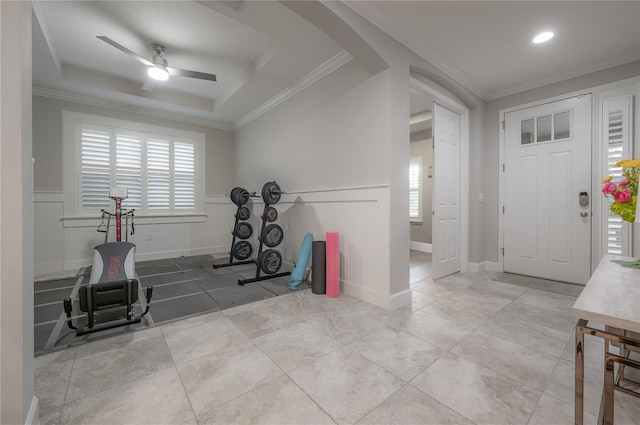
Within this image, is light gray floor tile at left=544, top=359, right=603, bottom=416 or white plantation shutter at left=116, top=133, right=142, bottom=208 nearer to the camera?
light gray floor tile at left=544, top=359, right=603, bottom=416

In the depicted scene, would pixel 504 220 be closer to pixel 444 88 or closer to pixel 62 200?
pixel 444 88

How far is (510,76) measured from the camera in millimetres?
3465

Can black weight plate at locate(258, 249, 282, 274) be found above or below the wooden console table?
below

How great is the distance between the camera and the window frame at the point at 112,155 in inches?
166

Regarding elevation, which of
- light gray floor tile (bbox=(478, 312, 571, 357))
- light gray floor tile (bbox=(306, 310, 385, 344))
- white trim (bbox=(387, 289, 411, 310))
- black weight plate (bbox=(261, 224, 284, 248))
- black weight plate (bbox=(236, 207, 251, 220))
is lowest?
light gray floor tile (bbox=(306, 310, 385, 344))

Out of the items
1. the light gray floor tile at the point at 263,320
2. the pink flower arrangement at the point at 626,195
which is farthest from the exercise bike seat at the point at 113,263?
the pink flower arrangement at the point at 626,195

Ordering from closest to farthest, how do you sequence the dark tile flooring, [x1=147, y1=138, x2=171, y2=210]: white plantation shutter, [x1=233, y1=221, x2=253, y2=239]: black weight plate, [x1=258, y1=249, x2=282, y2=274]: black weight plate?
the dark tile flooring, [x1=258, y1=249, x2=282, y2=274]: black weight plate, [x1=233, y1=221, x2=253, y2=239]: black weight plate, [x1=147, y1=138, x2=171, y2=210]: white plantation shutter

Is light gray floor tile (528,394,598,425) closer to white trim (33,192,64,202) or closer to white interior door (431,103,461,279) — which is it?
white interior door (431,103,461,279)

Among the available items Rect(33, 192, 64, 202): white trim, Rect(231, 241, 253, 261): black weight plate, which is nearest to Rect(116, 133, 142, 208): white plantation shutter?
Rect(33, 192, 64, 202): white trim

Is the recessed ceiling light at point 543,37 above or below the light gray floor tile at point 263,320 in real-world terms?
above

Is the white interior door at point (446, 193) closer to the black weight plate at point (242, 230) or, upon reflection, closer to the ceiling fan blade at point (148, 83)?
the black weight plate at point (242, 230)

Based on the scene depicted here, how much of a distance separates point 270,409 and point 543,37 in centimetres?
411

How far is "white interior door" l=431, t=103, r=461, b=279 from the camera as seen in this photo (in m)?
3.59

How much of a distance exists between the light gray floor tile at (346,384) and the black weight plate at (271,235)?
84.0 inches
